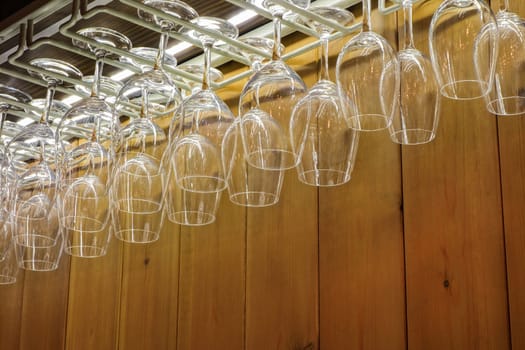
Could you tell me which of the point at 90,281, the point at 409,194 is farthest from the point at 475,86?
the point at 90,281

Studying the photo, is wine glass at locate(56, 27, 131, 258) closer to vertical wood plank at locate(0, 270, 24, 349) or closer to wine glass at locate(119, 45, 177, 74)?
wine glass at locate(119, 45, 177, 74)

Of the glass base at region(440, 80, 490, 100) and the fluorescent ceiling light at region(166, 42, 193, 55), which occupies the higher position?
the fluorescent ceiling light at region(166, 42, 193, 55)

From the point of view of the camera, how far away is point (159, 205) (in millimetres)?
1132

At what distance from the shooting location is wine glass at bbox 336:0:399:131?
2.91ft

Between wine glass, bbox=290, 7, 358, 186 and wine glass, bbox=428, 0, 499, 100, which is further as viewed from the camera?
wine glass, bbox=290, 7, 358, 186

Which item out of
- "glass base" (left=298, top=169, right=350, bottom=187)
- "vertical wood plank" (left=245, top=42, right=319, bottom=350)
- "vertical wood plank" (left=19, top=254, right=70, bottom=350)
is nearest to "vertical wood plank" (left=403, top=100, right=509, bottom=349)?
"vertical wood plank" (left=245, top=42, right=319, bottom=350)

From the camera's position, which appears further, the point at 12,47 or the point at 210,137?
the point at 12,47

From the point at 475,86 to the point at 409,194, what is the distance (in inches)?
29.6

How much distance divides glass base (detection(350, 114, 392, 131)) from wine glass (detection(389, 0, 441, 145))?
1 cm

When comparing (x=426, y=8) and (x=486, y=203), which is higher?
(x=426, y=8)

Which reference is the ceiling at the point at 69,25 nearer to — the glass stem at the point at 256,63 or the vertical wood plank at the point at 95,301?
the glass stem at the point at 256,63

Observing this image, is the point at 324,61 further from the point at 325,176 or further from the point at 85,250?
the point at 85,250

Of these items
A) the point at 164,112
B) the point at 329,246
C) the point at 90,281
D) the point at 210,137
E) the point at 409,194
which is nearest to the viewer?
the point at 210,137

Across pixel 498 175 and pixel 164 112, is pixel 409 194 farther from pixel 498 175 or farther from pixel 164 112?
pixel 164 112
